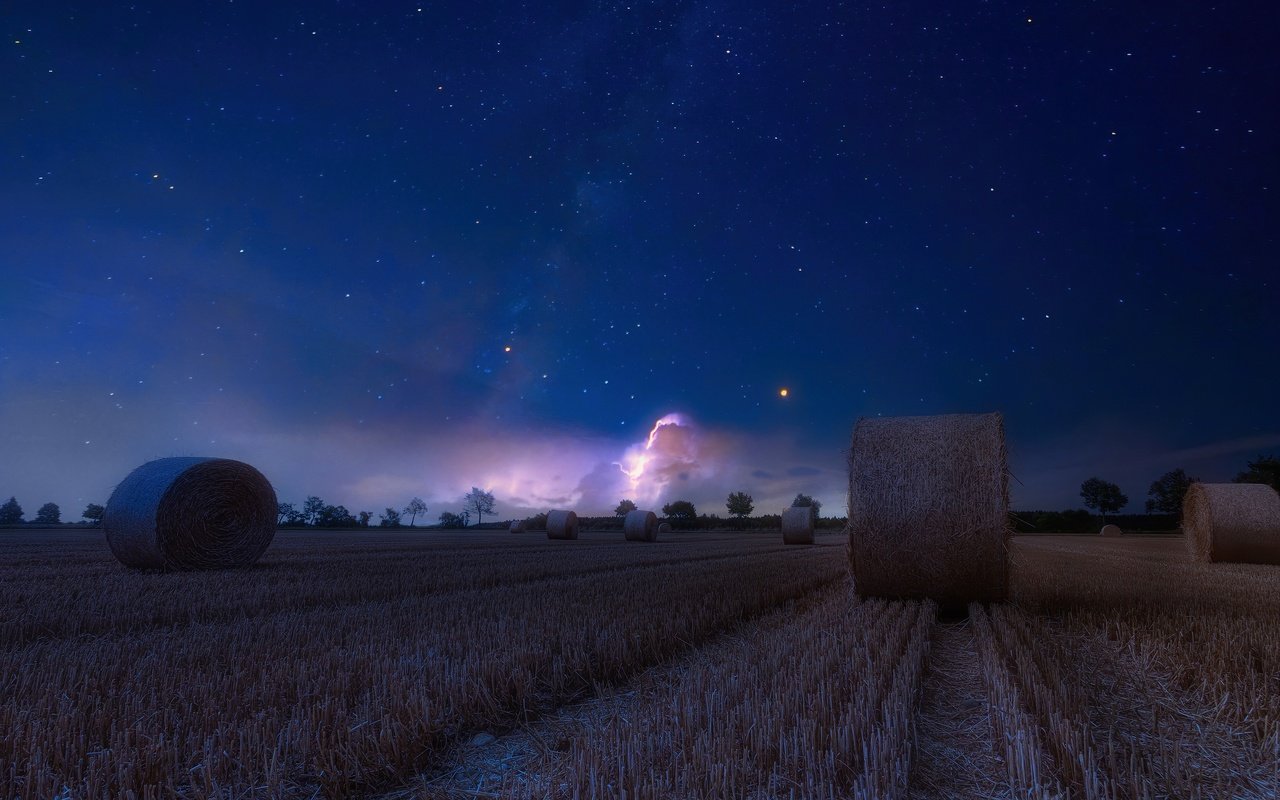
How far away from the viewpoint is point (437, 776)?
9.00 feet

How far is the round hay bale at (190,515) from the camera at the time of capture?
10.1m

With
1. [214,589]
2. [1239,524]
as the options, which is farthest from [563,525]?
[1239,524]

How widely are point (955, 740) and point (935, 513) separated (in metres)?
4.44

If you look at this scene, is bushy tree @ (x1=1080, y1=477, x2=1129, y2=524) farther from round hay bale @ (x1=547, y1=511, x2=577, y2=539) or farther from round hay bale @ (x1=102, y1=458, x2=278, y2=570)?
round hay bale @ (x1=102, y1=458, x2=278, y2=570)

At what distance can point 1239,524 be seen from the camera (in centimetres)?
1347

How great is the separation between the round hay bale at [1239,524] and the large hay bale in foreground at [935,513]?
1084 centimetres

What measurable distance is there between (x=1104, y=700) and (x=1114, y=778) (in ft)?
5.31

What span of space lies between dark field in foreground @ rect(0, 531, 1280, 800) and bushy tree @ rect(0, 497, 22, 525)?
268 ft

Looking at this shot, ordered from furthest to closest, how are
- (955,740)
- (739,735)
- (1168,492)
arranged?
(1168,492) → (955,740) → (739,735)

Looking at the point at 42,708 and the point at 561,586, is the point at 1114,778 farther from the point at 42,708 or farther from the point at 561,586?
the point at 561,586

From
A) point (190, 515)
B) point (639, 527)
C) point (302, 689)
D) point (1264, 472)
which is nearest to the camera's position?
point (302, 689)

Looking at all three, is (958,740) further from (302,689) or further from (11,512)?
(11,512)

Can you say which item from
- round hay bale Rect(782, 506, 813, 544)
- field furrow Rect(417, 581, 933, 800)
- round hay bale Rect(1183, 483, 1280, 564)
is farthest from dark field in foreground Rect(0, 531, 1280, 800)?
round hay bale Rect(782, 506, 813, 544)

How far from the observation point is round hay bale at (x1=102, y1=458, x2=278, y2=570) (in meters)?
10.1
